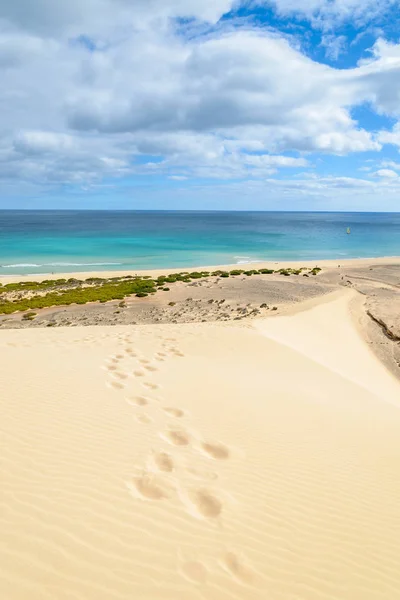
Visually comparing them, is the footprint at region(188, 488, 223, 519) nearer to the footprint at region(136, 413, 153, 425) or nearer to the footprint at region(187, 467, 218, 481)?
the footprint at region(187, 467, 218, 481)

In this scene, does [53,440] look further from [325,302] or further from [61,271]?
[61,271]

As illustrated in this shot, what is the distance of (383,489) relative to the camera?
16.1ft

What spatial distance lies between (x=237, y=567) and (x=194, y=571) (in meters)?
0.38

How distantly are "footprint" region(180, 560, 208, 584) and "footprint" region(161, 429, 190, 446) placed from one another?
7.26 ft

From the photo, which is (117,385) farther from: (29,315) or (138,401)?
(29,315)

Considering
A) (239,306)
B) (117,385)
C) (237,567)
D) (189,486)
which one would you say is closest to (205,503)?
(189,486)

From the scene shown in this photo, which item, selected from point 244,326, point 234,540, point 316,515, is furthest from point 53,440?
point 244,326

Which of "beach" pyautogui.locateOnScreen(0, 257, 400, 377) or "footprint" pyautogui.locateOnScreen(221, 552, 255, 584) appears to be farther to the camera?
"beach" pyautogui.locateOnScreen(0, 257, 400, 377)

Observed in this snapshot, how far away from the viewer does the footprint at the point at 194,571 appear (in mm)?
3035

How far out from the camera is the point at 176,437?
18.5 ft

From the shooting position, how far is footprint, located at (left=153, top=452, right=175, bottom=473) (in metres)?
4.63

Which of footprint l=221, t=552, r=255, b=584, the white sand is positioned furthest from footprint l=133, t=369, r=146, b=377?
footprint l=221, t=552, r=255, b=584

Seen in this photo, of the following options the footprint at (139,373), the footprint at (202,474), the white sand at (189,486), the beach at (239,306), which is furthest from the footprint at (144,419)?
the beach at (239,306)

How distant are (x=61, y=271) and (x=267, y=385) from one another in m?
33.3
